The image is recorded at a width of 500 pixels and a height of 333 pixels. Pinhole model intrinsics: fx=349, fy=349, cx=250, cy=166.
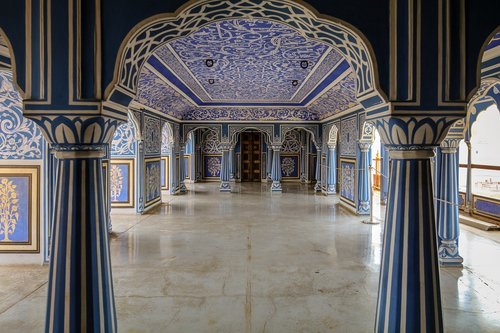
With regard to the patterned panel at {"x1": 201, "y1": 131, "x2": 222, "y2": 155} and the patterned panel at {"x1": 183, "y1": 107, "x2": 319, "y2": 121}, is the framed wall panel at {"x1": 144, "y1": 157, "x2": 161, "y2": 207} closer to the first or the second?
the patterned panel at {"x1": 183, "y1": 107, "x2": 319, "y2": 121}

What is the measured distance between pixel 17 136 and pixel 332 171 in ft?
29.3

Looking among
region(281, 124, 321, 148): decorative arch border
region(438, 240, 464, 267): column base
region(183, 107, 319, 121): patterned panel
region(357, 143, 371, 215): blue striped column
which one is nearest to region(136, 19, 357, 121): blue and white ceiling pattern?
region(183, 107, 319, 121): patterned panel

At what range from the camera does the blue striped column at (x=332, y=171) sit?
11.2 m

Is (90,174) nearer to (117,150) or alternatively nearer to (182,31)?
(182,31)

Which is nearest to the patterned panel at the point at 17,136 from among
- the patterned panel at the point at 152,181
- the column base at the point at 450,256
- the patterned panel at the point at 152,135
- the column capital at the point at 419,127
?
the patterned panel at the point at 152,135

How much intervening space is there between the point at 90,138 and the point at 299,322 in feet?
7.23

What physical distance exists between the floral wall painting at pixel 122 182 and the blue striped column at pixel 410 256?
21.7ft

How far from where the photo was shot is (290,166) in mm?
15875

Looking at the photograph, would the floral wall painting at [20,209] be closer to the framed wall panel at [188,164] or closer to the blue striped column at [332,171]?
the blue striped column at [332,171]

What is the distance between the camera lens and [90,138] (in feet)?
7.06

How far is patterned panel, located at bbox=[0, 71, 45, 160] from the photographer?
436 centimetres

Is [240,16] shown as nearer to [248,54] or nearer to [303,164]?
[248,54]

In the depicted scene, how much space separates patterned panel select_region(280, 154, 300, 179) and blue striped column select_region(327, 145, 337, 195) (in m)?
4.43

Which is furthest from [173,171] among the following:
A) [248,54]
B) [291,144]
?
[248,54]
